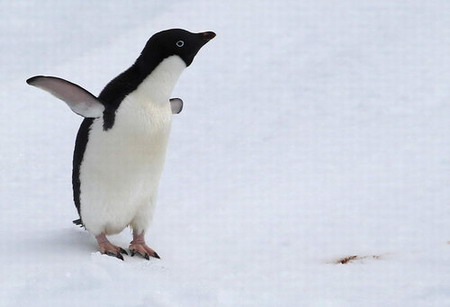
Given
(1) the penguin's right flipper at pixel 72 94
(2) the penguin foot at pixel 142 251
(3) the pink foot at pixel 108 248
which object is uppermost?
(1) the penguin's right flipper at pixel 72 94

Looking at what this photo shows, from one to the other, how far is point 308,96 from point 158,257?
3221mm

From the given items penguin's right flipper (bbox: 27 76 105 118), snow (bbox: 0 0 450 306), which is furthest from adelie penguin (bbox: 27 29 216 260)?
snow (bbox: 0 0 450 306)

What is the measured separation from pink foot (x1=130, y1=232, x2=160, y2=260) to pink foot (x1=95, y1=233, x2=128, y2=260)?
38 millimetres

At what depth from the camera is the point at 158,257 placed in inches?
140

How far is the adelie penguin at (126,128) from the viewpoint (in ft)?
10.9

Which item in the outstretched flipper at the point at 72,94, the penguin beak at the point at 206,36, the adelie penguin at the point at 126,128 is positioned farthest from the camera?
the penguin beak at the point at 206,36

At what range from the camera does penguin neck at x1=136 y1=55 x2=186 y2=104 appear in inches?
131

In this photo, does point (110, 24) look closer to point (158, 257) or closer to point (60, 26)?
point (60, 26)

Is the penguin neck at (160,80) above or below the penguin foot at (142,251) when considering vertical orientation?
above

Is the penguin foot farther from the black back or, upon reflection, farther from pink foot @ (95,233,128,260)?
the black back

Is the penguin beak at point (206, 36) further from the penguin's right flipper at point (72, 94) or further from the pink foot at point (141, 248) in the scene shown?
the pink foot at point (141, 248)

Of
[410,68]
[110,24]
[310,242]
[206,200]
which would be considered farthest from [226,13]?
[310,242]

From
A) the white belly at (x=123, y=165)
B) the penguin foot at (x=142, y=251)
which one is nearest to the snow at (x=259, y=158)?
the penguin foot at (x=142, y=251)

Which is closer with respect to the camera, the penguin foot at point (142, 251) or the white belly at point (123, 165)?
the white belly at point (123, 165)
